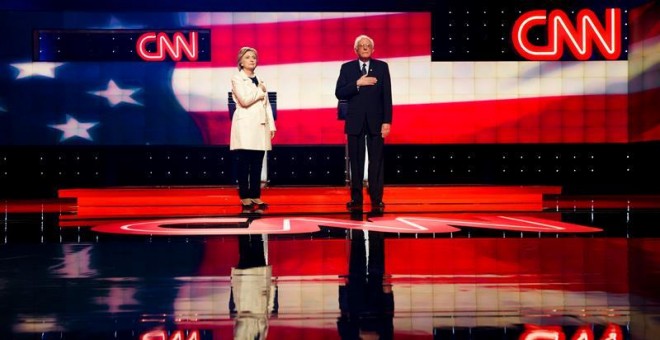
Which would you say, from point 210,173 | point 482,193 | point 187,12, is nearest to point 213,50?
point 187,12

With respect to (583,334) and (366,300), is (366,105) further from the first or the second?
(583,334)

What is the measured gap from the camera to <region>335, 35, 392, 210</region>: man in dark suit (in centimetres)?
582

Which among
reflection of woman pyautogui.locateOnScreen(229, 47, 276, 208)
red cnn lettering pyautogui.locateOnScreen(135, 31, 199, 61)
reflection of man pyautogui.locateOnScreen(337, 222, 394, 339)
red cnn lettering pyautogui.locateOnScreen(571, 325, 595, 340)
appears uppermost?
red cnn lettering pyautogui.locateOnScreen(135, 31, 199, 61)

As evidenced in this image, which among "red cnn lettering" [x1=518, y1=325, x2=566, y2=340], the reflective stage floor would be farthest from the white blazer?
"red cnn lettering" [x1=518, y1=325, x2=566, y2=340]

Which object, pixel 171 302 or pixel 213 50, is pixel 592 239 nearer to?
pixel 171 302

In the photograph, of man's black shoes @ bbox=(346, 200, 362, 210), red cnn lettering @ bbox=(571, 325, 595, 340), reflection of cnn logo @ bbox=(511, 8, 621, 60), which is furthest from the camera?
reflection of cnn logo @ bbox=(511, 8, 621, 60)

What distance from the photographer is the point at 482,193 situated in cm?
710

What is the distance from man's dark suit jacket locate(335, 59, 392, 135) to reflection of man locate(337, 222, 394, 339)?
239 cm

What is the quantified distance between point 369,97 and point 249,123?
3.05 ft

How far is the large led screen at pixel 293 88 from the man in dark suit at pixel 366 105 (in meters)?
2.85

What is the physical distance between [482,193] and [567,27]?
9.56 ft

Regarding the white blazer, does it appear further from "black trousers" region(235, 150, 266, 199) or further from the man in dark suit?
the man in dark suit

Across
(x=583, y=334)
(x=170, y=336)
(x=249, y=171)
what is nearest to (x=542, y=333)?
(x=583, y=334)

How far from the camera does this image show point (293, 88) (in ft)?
29.1
